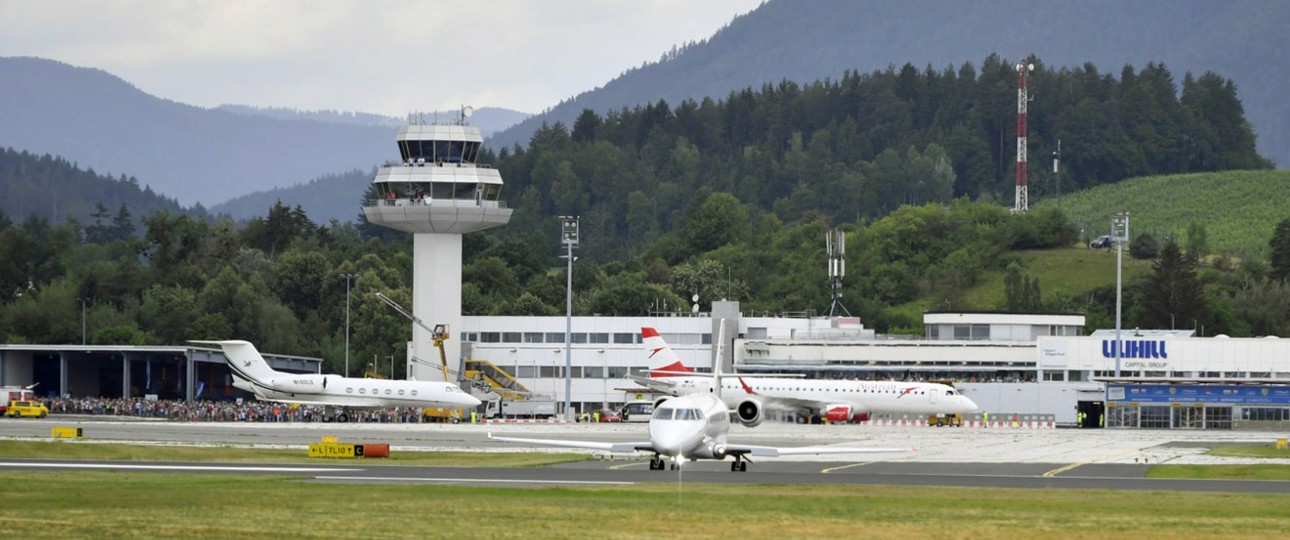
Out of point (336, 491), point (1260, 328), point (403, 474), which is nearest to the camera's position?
point (336, 491)

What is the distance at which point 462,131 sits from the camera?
121 metres

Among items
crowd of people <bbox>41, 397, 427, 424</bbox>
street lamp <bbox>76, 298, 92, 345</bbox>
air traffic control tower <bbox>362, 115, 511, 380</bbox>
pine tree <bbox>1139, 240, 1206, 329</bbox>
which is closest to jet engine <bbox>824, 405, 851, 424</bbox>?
crowd of people <bbox>41, 397, 427, 424</bbox>

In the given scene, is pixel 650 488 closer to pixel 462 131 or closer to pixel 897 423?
pixel 897 423

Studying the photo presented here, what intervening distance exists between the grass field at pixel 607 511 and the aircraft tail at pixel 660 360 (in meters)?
61.0

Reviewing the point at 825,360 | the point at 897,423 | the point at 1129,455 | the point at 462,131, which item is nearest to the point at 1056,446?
the point at 1129,455

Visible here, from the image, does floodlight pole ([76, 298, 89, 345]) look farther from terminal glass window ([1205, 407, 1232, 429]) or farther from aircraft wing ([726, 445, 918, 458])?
aircraft wing ([726, 445, 918, 458])

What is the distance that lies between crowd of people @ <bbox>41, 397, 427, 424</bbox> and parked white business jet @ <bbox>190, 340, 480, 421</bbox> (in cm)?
96

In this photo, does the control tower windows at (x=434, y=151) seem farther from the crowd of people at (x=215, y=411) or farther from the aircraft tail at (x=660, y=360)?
the crowd of people at (x=215, y=411)

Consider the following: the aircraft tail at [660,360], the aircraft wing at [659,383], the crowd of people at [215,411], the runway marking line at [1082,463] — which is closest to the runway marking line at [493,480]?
the runway marking line at [1082,463]

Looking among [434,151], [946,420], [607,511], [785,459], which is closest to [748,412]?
[785,459]

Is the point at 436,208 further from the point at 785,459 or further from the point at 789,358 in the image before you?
the point at 785,459

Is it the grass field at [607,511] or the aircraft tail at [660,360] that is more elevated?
the aircraft tail at [660,360]

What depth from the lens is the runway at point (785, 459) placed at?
4966 cm

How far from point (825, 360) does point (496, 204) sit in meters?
24.5
